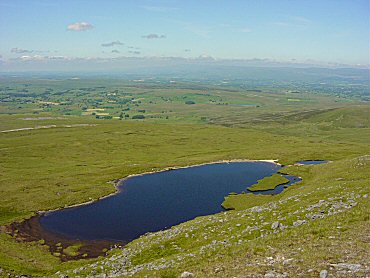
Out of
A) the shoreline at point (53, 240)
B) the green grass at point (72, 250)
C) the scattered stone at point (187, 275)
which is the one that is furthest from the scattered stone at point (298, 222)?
the green grass at point (72, 250)

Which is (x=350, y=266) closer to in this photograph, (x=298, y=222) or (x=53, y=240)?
(x=298, y=222)

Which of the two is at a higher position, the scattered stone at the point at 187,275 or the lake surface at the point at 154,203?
the scattered stone at the point at 187,275

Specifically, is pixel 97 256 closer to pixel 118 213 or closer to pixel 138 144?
pixel 118 213

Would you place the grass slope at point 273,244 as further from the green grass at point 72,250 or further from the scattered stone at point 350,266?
the green grass at point 72,250

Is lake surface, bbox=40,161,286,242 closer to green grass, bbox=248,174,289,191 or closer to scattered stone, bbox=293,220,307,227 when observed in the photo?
green grass, bbox=248,174,289,191

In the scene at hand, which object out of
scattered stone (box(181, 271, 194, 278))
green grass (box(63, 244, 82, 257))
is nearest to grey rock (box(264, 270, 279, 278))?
scattered stone (box(181, 271, 194, 278))

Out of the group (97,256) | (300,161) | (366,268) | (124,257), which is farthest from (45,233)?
(300,161)
